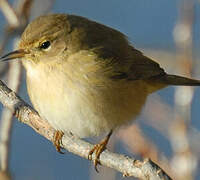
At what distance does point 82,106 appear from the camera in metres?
4.22

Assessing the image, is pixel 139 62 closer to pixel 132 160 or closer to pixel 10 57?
pixel 10 57

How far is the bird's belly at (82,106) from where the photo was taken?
423cm

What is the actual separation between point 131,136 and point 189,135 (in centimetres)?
64

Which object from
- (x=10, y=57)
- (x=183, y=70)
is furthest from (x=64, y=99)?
A: (x=183, y=70)

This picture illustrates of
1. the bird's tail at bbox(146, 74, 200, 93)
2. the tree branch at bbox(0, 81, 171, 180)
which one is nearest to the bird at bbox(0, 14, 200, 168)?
the tree branch at bbox(0, 81, 171, 180)

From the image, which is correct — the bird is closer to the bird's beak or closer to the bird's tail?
the bird's beak

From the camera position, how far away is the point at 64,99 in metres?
4.23

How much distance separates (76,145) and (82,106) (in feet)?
1.23

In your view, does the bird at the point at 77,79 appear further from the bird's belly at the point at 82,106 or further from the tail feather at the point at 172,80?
the tail feather at the point at 172,80

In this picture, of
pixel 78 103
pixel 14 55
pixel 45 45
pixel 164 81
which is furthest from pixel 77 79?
pixel 164 81

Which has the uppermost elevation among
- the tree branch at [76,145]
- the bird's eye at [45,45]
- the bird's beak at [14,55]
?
the bird's eye at [45,45]

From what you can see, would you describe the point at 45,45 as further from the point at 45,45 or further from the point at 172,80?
the point at 172,80

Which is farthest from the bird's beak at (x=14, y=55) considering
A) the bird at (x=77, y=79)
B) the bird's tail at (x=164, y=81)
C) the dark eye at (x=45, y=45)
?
the bird's tail at (x=164, y=81)

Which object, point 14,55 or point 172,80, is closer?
point 14,55
